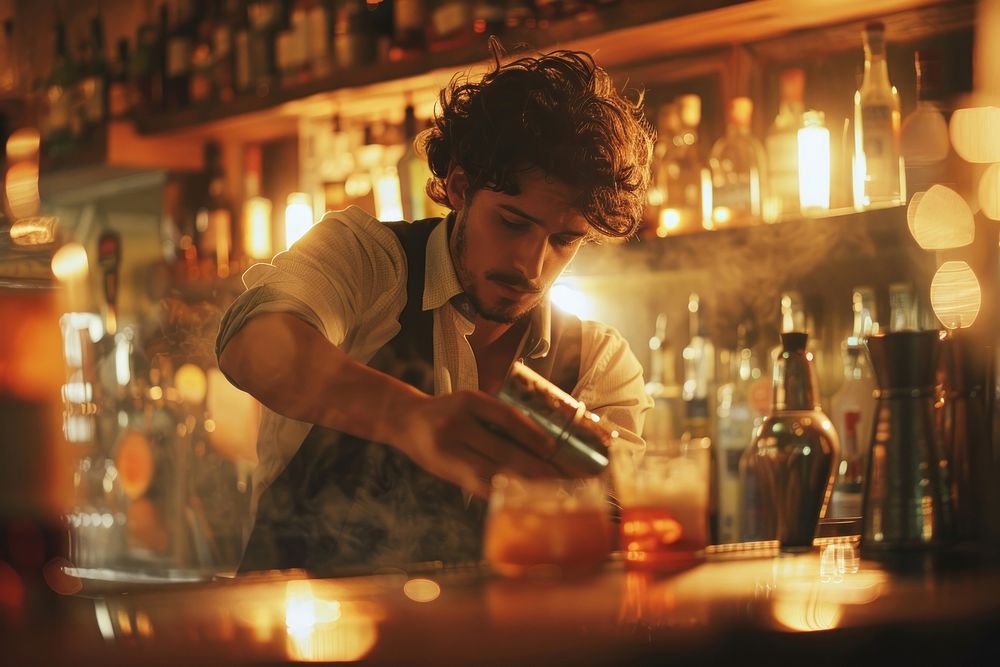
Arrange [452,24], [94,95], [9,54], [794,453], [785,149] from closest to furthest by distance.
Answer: [794,453] → [785,149] → [452,24] → [94,95] → [9,54]

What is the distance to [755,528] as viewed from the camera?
1680mm

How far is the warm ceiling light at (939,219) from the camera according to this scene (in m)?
1.59

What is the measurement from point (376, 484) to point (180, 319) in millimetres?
1365

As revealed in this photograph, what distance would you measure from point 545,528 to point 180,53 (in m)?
2.17

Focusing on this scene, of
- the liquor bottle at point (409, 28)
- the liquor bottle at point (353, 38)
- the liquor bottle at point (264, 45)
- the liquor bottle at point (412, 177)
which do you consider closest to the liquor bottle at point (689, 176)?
the liquor bottle at point (412, 177)

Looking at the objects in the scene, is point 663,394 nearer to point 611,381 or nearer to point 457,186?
point 611,381

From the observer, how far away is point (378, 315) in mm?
1567

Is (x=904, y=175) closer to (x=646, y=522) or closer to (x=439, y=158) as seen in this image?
(x=439, y=158)

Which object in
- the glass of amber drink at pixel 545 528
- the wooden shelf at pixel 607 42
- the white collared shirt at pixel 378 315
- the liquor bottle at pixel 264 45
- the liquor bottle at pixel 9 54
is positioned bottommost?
the glass of amber drink at pixel 545 528

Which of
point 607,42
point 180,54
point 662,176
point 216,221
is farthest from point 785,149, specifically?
point 180,54

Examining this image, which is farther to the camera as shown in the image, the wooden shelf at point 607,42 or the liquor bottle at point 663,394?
the liquor bottle at point 663,394

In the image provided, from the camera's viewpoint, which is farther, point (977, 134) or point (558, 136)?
point (977, 134)

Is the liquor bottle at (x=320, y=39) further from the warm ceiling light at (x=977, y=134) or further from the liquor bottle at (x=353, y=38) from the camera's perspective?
the warm ceiling light at (x=977, y=134)

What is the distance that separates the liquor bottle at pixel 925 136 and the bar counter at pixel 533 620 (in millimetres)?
790
